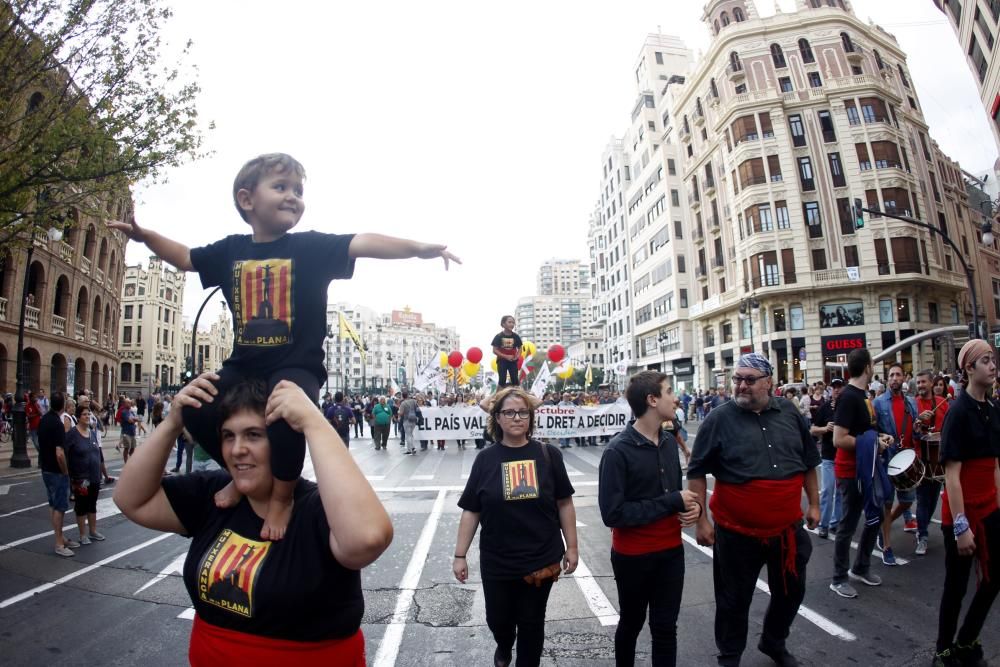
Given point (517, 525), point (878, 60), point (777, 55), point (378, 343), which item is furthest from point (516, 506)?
point (378, 343)

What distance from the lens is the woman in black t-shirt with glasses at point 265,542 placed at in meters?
1.50

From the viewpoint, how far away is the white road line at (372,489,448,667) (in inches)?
155

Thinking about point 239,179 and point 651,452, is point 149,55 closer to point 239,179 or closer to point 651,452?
point 239,179

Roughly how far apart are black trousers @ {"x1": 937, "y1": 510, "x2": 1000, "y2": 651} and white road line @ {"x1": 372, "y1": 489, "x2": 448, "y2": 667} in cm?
378

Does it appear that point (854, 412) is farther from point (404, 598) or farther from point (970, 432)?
point (404, 598)

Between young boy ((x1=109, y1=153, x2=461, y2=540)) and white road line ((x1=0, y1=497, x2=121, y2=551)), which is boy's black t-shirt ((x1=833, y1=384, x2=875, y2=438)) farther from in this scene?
white road line ((x1=0, y1=497, x2=121, y2=551))

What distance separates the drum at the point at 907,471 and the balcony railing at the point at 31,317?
1232 inches

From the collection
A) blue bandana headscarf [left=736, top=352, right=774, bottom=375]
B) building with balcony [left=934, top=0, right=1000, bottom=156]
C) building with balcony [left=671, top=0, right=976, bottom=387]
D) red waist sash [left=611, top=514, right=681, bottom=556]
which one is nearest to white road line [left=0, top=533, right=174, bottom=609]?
red waist sash [left=611, top=514, right=681, bottom=556]

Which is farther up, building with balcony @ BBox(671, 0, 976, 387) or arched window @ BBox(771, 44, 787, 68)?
arched window @ BBox(771, 44, 787, 68)

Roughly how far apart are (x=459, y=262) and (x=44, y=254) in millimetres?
30839

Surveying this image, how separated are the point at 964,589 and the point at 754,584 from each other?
136 cm

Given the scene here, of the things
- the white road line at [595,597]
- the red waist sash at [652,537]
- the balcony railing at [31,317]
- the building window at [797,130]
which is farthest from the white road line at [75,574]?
the building window at [797,130]

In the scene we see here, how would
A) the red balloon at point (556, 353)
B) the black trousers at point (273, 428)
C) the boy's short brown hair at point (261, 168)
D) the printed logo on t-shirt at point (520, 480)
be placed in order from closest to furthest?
the black trousers at point (273, 428), the boy's short brown hair at point (261, 168), the printed logo on t-shirt at point (520, 480), the red balloon at point (556, 353)

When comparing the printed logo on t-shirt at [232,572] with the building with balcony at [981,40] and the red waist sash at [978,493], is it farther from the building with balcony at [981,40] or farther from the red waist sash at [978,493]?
the building with balcony at [981,40]
